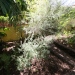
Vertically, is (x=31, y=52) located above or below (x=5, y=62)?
above

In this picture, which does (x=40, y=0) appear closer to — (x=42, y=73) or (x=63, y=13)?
(x=63, y=13)

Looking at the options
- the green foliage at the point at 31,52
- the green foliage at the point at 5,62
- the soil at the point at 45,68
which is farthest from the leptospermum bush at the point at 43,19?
the green foliage at the point at 5,62

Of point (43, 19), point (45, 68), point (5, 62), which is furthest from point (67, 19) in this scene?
point (5, 62)

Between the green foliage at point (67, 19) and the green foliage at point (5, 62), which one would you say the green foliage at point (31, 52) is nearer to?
the green foliage at point (5, 62)

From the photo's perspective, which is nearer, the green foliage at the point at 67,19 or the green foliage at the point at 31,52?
the green foliage at the point at 31,52

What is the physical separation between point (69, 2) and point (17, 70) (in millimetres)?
4993

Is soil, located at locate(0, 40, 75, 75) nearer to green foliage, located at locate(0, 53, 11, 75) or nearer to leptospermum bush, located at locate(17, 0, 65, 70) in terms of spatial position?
green foliage, located at locate(0, 53, 11, 75)

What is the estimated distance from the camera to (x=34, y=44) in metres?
7.47

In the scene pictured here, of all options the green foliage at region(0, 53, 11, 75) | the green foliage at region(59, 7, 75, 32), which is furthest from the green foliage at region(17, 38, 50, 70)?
the green foliage at region(59, 7, 75, 32)

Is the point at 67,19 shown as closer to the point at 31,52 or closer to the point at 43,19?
the point at 43,19

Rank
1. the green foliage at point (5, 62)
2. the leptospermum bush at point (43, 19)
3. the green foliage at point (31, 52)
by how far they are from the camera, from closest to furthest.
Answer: the green foliage at point (31, 52), the green foliage at point (5, 62), the leptospermum bush at point (43, 19)

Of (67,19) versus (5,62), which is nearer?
(5,62)

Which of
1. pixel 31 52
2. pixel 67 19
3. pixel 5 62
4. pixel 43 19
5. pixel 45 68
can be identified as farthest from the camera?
pixel 67 19

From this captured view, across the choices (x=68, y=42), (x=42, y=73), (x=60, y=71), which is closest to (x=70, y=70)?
(x=60, y=71)
